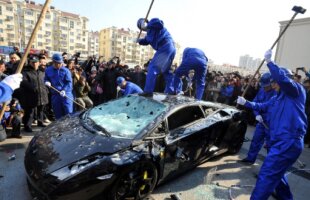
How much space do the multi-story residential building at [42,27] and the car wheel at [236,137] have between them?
6797 cm

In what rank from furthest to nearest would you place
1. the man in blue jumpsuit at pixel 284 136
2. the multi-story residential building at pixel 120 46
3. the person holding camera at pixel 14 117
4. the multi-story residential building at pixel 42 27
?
1. the multi-story residential building at pixel 120 46
2. the multi-story residential building at pixel 42 27
3. the person holding camera at pixel 14 117
4. the man in blue jumpsuit at pixel 284 136

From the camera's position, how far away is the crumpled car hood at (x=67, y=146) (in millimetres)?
2521

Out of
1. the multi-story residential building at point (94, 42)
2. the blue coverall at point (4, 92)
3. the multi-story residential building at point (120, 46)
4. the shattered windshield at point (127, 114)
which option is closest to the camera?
the blue coverall at point (4, 92)

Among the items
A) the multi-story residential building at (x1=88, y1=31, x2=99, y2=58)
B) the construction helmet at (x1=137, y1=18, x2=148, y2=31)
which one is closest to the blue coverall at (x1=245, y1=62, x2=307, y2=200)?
the construction helmet at (x1=137, y1=18, x2=148, y2=31)

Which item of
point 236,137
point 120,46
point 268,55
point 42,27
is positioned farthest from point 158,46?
point 120,46

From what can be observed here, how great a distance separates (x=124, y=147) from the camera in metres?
2.73

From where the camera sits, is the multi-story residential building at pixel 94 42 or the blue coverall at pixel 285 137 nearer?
the blue coverall at pixel 285 137

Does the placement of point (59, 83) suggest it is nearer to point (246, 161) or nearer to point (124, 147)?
point (124, 147)

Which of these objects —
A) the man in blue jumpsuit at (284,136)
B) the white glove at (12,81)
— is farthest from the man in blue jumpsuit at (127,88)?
the man in blue jumpsuit at (284,136)

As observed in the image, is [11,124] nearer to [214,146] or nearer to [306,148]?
[214,146]

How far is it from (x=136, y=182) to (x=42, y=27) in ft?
270

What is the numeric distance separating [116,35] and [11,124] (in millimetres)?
99435

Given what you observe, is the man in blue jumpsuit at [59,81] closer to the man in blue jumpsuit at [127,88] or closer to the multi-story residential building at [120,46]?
the man in blue jumpsuit at [127,88]

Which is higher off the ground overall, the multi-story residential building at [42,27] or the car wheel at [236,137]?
the multi-story residential building at [42,27]
